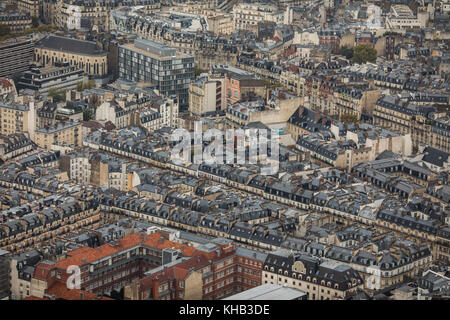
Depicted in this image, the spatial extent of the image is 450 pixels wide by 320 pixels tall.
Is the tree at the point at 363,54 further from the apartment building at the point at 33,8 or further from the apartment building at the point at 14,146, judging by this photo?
the apartment building at the point at 14,146

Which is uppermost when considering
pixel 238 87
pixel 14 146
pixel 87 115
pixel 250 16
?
pixel 250 16

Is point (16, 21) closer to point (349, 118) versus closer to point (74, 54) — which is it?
point (74, 54)

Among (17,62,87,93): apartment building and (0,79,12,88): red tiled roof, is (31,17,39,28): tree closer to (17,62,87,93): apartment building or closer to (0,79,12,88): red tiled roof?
(17,62,87,93): apartment building

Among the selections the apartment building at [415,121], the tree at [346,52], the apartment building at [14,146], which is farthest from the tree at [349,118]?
the apartment building at [14,146]

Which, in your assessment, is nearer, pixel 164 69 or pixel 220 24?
pixel 164 69

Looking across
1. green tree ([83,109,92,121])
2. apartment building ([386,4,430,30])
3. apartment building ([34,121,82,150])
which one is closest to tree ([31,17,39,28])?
green tree ([83,109,92,121])

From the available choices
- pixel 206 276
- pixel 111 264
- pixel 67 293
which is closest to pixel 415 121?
pixel 206 276
